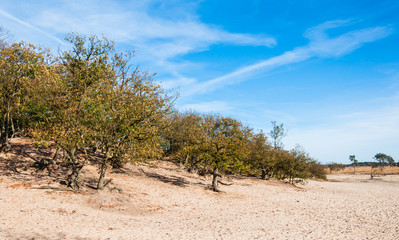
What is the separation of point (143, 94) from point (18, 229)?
57.3 ft

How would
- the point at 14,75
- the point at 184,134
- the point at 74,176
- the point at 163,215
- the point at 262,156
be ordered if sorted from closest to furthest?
the point at 163,215 < the point at 74,176 < the point at 14,75 < the point at 184,134 < the point at 262,156

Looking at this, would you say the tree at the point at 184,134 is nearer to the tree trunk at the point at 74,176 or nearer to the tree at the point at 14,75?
the tree trunk at the point at 74,176

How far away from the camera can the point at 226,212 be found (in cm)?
2227

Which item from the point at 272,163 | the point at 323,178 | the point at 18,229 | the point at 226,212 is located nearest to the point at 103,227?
the point at 18,229

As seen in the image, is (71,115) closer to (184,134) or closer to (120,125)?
(120,125)

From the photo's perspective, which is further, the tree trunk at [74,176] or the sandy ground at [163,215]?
the tree trunk at [74,176]

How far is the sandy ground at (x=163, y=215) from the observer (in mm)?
14445

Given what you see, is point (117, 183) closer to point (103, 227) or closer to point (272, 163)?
point (103, 227)

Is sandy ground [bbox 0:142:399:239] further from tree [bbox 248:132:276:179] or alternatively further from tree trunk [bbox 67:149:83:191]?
tree [bbox 248:132:276:179]

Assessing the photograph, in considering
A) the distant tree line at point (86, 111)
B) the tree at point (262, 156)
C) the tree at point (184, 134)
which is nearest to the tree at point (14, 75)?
the distant tree line at point (86, 111)

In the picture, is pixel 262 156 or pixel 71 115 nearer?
pixel 71 115

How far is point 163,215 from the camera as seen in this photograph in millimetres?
20375

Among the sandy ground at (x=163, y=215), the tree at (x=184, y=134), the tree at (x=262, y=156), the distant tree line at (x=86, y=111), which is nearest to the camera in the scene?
the sandy ground at (x=163, y=215)

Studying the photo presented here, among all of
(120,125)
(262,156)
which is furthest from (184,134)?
(120,125)
